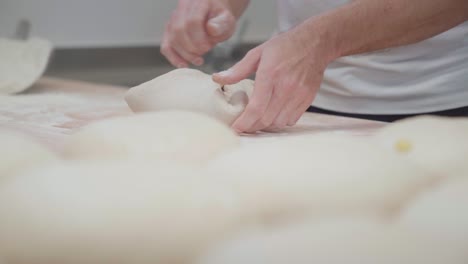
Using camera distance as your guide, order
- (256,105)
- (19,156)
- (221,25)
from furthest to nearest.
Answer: (221,25)
(256,105)
(19,156)

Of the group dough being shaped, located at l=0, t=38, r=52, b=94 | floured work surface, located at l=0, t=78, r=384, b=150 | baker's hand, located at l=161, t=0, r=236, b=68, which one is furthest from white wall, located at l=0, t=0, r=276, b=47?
baker's hand, located at l=161, t=0, r=236, b=68

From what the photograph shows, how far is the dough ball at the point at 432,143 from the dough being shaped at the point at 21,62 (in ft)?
4.48

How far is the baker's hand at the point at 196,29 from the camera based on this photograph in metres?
1.40

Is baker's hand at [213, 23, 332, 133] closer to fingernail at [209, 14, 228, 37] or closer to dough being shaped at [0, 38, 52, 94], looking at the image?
fingernail at [209, 14, 228, 37]

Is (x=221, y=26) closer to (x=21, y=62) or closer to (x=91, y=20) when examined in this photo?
(x=21, y=62)

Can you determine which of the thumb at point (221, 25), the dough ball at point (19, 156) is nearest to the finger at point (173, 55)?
the thumb at point (221, 25)

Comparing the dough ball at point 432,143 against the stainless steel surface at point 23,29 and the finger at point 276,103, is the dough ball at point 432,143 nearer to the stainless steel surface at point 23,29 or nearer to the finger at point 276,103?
the finger at point 276,103

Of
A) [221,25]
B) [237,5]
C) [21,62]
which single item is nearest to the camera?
[221,25]

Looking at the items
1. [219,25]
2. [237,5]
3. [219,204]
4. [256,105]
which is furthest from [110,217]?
[237,5]

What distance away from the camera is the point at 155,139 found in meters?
Result: 0.44

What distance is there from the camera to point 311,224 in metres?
0.32

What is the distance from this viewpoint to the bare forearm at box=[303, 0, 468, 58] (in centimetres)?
113

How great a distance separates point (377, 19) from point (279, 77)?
0.79 ft

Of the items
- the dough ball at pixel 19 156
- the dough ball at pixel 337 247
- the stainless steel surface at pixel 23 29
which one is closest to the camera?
the dough ball at pixel 337 247
